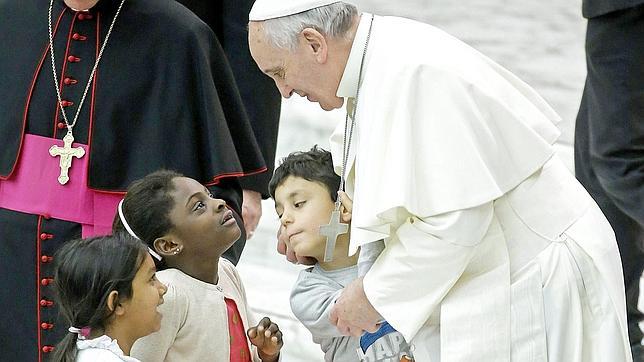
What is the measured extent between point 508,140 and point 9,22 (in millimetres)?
1602

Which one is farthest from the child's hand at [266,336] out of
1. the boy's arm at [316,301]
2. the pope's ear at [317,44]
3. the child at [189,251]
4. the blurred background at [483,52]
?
Answer: the blurred background at [483,52]

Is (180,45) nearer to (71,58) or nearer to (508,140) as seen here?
(71,58)

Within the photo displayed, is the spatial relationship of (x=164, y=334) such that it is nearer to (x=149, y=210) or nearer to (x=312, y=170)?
(x=149, y=210)

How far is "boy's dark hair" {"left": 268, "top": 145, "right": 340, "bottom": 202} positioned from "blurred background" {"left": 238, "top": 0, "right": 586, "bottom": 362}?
6.87 ft

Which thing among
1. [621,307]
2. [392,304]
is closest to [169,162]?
[392,304]

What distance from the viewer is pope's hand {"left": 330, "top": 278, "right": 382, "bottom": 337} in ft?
12.4

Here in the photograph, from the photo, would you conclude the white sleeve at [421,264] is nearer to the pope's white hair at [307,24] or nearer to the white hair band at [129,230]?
the pope's white hair at [307,24]

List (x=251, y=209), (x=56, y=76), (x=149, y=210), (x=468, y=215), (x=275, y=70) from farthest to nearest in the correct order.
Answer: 1. (x=251, y=209)
2. (x=56, y=76)
3. (x=149, y=210)
4. (x=275, y=70)
5. (x=468, y=215)

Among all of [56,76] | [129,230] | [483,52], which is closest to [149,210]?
[129,230]

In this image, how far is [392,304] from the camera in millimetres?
3729

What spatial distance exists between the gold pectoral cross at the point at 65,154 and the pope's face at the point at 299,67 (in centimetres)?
74

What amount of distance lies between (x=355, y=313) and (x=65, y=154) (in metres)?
1.03

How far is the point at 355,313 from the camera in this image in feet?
12.5

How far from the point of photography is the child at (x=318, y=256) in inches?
164
